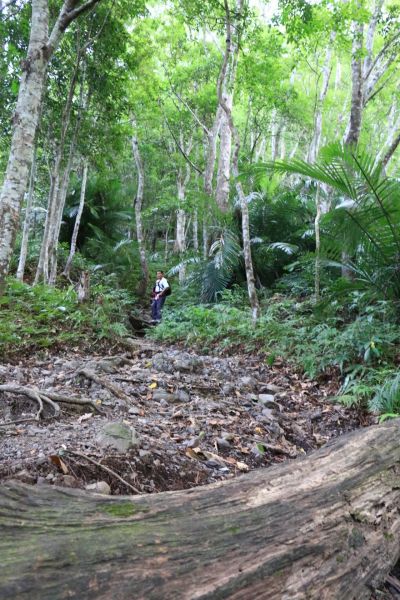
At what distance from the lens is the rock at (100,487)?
7.43 feet

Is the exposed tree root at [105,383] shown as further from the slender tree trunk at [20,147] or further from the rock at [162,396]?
the slender tree trunk at [20,147]

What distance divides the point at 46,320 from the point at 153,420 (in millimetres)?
3691

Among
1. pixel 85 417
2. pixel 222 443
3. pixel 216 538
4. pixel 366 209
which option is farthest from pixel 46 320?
pixel 216 538

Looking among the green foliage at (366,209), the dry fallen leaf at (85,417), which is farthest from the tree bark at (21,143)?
the green foliage at (366,209)

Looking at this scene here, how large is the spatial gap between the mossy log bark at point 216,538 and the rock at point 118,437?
37.0 inches

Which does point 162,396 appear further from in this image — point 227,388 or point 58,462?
point 58,462

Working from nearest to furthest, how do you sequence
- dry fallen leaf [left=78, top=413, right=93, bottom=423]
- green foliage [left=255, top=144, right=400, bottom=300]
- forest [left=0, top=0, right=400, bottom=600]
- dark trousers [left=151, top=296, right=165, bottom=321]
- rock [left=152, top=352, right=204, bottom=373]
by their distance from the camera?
1. forest [left=0, top=0, right=400, bottom=600]
2. dry fallen leaf [left=78, top=413, right=93, bottom=423]
3. green foliage [left=255, top=144, right=400, bottom=300]
4. rock [left=152, top=352, right=204, bottom=373]
5. dark trousers [left=151, top=296, right=165, bottom=321]

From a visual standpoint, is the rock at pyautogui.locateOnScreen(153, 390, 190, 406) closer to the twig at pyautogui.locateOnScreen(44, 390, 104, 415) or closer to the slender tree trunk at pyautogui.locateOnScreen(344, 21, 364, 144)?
the twig at pyautogui.locateOnScreen(44, 390, 104, 415)

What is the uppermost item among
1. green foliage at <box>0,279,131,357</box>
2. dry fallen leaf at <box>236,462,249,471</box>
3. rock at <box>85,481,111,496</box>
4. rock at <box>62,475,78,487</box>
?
green foliage at <box>0,279,131,357</box>

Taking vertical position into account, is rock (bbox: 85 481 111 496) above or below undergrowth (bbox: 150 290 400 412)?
below

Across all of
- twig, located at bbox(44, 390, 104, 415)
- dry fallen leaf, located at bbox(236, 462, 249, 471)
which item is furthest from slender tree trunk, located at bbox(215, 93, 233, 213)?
dry fallen leaf, located at bbox(236, 462, 249, 471)

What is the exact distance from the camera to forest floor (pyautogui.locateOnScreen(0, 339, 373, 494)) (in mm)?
2510

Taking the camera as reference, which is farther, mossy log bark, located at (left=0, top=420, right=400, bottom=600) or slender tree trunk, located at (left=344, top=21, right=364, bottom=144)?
slender tree trunk, located at (left=344, top=21, right=364, bottom=144)

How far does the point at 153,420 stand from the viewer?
3.57 m
